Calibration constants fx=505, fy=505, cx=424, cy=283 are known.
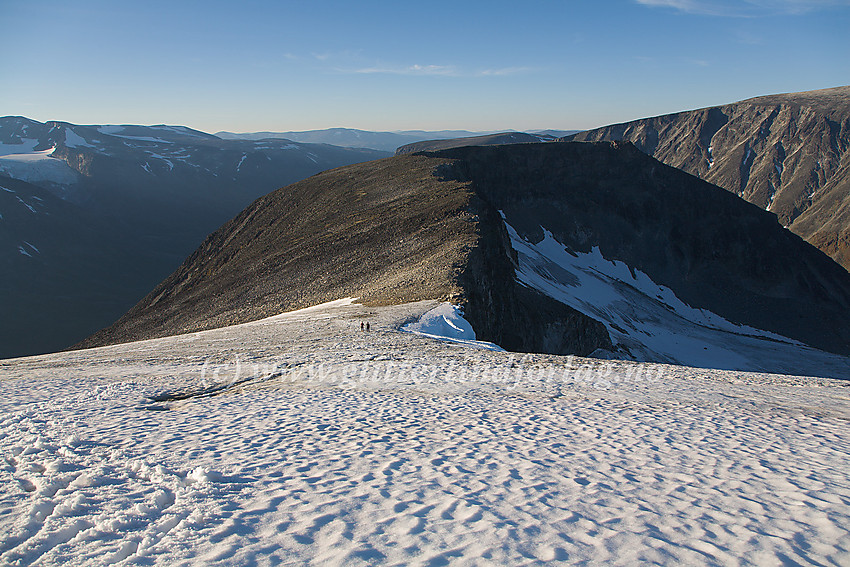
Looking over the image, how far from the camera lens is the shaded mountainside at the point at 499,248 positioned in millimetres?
31633

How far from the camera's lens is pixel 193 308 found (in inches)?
1539

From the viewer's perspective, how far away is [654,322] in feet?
199

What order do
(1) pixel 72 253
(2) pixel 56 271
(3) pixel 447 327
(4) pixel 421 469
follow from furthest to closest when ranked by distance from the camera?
(1) pixel 72 253 → (2) pixel 56 271 → (3) pixel 447 327 → (4) pixel 421 469

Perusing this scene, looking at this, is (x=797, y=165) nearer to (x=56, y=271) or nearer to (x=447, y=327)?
(x=447, y=327)

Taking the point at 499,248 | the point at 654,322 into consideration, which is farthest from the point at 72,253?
the point at 654,322

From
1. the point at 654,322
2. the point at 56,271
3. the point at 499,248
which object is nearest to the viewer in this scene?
the point at 499,248

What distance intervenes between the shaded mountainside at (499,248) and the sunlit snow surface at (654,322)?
229 cm

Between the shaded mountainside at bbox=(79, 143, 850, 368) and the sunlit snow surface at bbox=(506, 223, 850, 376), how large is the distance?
2287mm

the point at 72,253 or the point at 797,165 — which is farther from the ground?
the point at 797,165

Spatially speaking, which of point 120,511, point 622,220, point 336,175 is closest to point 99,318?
point 336,175

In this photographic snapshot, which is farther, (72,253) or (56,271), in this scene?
(72,253)

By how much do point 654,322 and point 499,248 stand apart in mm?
34811

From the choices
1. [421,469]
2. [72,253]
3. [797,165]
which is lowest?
[72,253]

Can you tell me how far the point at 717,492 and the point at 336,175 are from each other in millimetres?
63275
